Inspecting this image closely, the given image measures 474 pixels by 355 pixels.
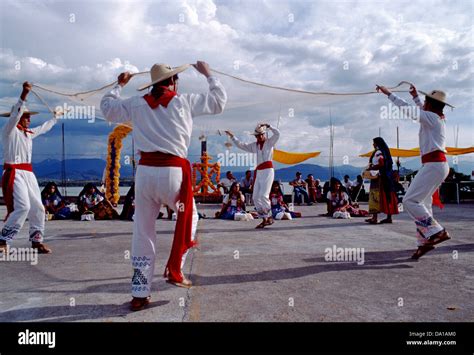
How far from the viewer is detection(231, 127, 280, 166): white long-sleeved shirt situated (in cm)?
762

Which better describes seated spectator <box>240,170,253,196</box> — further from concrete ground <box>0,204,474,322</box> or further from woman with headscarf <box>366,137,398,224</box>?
concrete ground <box>0,204,474,322</box>

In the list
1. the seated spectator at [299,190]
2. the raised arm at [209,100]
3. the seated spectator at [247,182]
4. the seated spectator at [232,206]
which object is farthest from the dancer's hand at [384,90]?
the seated spectator at [299,190]

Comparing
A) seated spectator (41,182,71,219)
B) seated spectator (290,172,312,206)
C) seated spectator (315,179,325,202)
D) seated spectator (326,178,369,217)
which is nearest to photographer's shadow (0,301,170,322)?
seated spectator (41,182,71,219)

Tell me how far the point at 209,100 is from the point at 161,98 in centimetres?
40

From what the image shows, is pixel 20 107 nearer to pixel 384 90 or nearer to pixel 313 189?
pixel 384 90

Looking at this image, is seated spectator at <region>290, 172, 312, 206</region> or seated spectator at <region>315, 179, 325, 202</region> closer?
seated spectator at <region>290, 172, 312, 206</region>

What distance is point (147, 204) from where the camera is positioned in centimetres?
309

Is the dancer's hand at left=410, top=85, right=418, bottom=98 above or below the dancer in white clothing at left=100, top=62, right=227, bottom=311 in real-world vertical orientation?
above

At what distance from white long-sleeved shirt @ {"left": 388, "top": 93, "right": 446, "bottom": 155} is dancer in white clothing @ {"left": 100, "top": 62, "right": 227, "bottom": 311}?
9.09 feet

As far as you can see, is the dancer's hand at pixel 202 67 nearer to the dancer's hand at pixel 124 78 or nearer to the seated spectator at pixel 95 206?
the dancer's hand at pixel 124 78
